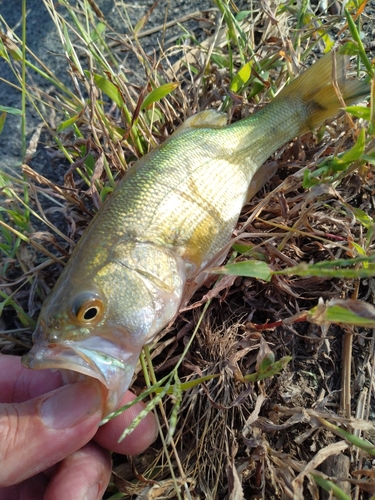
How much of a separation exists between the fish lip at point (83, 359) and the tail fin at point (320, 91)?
1.61 m

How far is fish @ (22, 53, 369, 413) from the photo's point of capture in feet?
5.24

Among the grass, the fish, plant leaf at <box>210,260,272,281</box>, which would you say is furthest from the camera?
the grass

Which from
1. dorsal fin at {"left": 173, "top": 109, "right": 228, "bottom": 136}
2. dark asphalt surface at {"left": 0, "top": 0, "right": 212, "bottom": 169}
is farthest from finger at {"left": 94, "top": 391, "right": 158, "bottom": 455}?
dark asphalt surface at {"left": 0, "top": 0, "right": 212, "bottom": 169}

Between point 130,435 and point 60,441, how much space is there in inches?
12.8

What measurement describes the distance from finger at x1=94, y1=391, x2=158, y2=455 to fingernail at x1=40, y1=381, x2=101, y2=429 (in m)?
0.28

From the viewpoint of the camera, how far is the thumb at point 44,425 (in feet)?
5.25

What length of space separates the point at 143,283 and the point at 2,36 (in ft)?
4.72

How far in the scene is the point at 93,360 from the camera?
153 cm

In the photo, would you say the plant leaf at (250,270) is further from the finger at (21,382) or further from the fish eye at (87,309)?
the finger at (21,382)

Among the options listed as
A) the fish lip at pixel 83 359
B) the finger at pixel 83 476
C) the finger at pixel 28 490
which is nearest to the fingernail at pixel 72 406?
the fish lip at pixel 83 359

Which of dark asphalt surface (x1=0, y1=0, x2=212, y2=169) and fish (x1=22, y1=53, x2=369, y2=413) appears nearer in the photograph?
fish (x1=22, y1=53, x2=369, y2=413)

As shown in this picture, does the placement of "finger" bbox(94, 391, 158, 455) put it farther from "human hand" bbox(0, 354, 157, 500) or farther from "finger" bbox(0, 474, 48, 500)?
"finger" bbox(0, 474, 48, 500)

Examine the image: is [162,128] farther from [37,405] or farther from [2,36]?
[37,405]

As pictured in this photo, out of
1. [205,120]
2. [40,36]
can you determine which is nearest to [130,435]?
[205,120]
